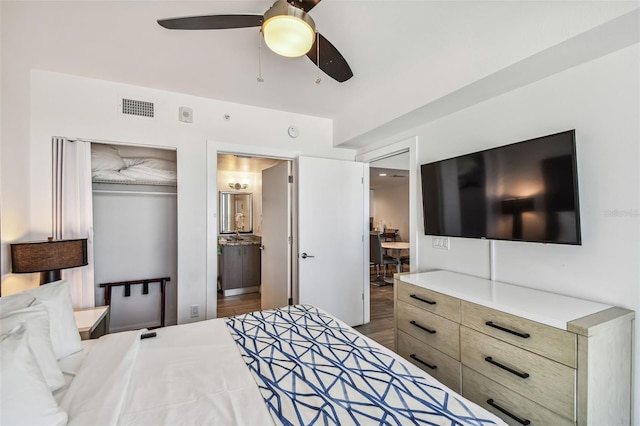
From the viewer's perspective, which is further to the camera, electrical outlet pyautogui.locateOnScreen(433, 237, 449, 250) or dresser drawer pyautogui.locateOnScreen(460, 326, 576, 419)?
electrical outlet pyautogui.locateOnScreen(433, 237, 449, 250)

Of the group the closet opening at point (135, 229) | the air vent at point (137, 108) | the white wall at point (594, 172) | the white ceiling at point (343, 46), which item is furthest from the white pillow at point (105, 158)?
the white wall at point (594, 172)

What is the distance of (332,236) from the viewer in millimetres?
3395

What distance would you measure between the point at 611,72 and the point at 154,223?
412cm

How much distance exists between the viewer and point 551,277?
1795 millimetres

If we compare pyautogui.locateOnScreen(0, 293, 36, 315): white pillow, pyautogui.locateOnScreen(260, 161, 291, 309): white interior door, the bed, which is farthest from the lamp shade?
pyautogui.locateOnScreen(260, 161, 291, 309): white interior door

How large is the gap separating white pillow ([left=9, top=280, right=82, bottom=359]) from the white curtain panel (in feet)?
3.67

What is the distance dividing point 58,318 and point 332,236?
2483 mm

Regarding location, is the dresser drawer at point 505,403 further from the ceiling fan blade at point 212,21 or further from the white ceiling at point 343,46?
the ceiling fan blade at point 212,21

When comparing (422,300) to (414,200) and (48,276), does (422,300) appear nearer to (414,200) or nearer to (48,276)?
(414,200)

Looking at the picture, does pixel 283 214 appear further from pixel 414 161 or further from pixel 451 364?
pixel 451 364

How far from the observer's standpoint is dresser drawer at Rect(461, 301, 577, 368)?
1.28 metres

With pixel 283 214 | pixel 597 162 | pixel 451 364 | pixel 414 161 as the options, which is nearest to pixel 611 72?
pixel 597 162

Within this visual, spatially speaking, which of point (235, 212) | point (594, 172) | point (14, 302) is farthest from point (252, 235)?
point (594, 172)

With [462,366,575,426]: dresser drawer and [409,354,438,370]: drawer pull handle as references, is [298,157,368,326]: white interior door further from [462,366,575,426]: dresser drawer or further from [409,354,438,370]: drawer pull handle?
[462,366,575,426]: dresser drawer
